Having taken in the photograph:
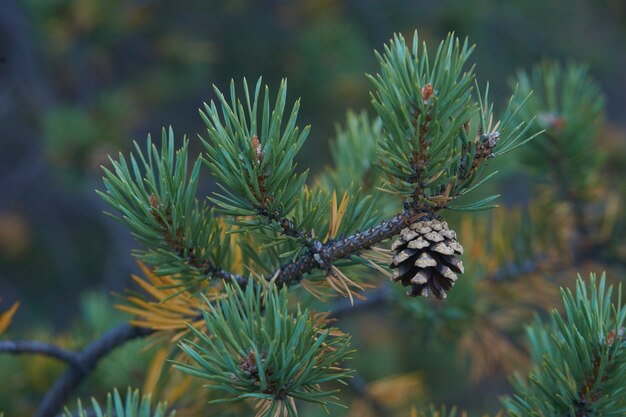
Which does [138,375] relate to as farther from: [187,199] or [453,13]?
[453,13]

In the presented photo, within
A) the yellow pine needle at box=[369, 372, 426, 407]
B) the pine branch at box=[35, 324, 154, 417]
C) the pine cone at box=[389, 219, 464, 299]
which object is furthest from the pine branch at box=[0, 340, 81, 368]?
the yellow pine needle at box=[369, 372, 426, 407]

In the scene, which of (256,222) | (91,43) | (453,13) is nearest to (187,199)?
(256,222)

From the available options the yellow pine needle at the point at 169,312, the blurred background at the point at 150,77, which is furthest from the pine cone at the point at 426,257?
the blurred background at the point at 150,77

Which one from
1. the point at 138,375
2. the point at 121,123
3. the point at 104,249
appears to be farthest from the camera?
the point at 104,249

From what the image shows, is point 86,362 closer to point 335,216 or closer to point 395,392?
point 335,216

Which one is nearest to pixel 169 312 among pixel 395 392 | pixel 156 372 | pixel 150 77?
pixel 156 372

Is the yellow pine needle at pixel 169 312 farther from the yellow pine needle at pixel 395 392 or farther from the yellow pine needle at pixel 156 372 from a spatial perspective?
the yellow pine needle at pixel 395 392
